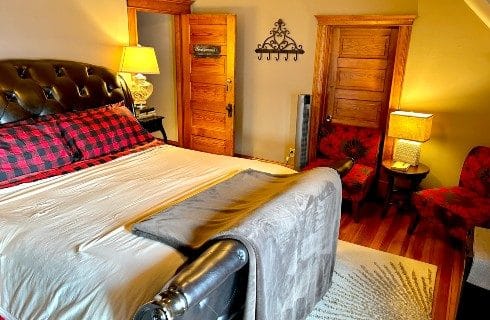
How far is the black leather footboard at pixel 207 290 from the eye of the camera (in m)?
1.06

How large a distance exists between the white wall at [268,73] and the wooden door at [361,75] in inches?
10.1

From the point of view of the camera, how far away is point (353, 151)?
4.01 m

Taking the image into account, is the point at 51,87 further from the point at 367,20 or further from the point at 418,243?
the point at 418,243

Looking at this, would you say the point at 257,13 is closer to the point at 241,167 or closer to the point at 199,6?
the point at 199,6

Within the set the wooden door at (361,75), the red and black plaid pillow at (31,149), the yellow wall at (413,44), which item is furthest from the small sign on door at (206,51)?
the red and black plaid pillow at (31,149)

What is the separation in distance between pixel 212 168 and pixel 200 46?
2.60 meters

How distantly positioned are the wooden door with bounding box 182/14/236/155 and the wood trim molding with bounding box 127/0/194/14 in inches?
5.1

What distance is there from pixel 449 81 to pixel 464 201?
117 centimetres

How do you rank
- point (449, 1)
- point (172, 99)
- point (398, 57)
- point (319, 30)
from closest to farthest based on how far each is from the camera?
point (449, 1)
point (398, 57)
point (319, 30)
point (172, 99)

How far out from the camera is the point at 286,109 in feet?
15.1

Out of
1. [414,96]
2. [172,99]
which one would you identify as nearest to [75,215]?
[414,96]

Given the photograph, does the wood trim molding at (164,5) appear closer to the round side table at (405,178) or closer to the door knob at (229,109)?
the door knob at (229,109)

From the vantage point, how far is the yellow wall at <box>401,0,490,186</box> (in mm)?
3340

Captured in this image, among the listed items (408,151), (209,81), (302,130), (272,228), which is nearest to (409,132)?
(408,151)
